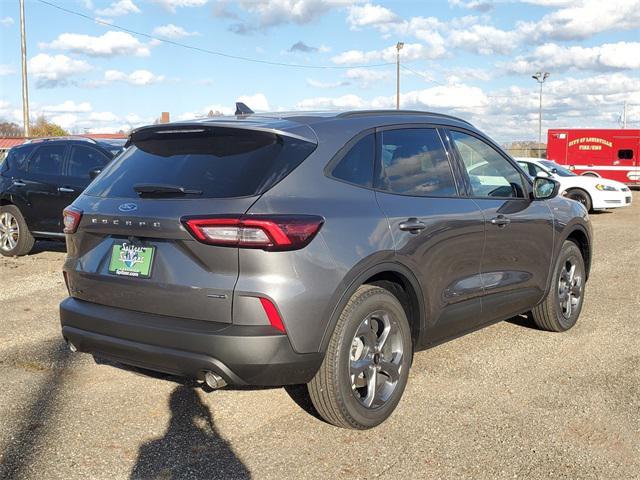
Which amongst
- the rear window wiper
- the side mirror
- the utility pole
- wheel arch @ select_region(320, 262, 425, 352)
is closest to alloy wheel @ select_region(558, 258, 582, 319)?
the side mirror

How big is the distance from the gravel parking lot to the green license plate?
0.92m

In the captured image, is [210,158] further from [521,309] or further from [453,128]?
[521,309]

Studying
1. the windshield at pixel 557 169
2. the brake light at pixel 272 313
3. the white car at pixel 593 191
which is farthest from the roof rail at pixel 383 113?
the windshield at pixel 557 169

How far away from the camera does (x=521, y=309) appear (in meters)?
5.31

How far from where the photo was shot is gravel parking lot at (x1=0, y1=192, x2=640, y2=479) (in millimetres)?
3408

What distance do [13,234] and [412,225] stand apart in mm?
7868

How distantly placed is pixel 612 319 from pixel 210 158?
14.6 feet

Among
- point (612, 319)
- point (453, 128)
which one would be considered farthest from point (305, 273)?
point (612, 319)

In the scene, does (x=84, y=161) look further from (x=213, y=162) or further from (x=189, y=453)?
(x=189, y=453)

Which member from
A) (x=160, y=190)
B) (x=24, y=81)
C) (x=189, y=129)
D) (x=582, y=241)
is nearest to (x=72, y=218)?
(x=160, y=190)

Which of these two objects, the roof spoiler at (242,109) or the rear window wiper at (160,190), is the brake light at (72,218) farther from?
the roof spoiler at (242,109)

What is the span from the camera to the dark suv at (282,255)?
329 centimetres

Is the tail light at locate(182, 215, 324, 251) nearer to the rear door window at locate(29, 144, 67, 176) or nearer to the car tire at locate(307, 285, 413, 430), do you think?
the car tire at locate(307, 285, 413, 430)

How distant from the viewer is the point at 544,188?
545cm
